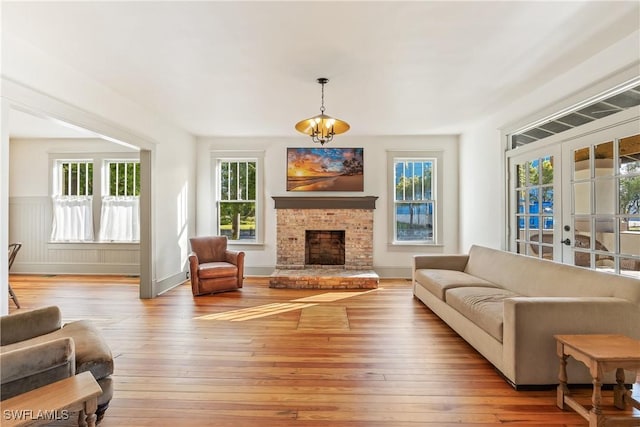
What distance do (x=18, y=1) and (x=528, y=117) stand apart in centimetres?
517

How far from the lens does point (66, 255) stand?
668 centimetres

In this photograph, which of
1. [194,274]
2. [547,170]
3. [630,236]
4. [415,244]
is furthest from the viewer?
[415,244]

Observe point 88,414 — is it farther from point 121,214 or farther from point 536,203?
point 121,214

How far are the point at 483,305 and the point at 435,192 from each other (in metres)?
3.89

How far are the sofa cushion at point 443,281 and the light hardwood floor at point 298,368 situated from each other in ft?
Result: 1.16

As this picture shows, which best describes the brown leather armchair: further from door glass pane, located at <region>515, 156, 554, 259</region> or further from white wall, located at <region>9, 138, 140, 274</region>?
door glass pane, located at <region>515, 156, 554, 259</region>

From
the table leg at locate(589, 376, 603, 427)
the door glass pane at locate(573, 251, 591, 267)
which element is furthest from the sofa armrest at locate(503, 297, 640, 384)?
the door glass pane at locate(573, 251, 591, 267)

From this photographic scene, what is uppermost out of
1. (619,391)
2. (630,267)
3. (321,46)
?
(321,46)

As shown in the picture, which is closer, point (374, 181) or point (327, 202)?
point (327, 202)

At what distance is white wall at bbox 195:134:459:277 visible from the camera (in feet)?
21.2

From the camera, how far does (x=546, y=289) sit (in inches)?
123

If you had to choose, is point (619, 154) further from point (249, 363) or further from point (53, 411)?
point (53, 411)

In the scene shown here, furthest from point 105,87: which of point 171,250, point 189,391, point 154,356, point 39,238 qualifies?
point 39,238

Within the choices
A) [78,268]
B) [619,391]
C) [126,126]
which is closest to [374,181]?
[126,126]
